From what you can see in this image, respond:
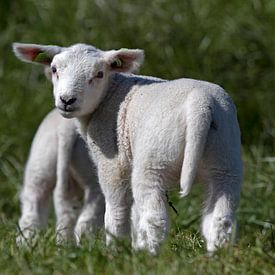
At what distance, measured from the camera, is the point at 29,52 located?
287 inches

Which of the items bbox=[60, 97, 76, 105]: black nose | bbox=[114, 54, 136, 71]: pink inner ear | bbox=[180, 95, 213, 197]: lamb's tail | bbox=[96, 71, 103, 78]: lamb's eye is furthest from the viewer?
bbox=[114, 54, 136, 71]: pink inner ear

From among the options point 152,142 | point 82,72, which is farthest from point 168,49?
point 152,142

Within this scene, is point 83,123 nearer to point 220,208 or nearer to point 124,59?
point 124,59

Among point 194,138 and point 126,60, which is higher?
point 194,138

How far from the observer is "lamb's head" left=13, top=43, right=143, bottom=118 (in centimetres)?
664

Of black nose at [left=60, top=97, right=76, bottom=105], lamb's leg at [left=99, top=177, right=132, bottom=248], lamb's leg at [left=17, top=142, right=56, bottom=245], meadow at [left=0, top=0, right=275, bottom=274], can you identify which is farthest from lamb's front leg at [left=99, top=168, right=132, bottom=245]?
meadow at [left=0, top=0, right=275, bottom=274]

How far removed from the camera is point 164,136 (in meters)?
6.07

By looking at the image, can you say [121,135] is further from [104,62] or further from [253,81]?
[253,81]

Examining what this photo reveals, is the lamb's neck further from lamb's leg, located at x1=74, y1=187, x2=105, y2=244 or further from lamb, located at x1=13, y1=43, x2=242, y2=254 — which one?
lamb's leg, located at x1=74, y1=187, x2=105, y2=244

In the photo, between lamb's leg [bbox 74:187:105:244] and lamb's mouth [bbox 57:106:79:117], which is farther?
lamb's leg [bbox 74:187:105:244]

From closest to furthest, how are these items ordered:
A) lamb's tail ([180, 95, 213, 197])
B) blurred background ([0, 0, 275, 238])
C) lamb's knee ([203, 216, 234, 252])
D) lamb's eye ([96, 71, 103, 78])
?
lamb's tail ([180, 95, 213, 197]) < lamb's knee ([203, 216, 234, 252]) < lamb's eye ([96, 71, 103, 78]) < blurred background ([0, 0, 275, 238])

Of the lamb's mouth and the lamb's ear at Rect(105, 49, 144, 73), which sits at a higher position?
the lamb's ear at Rect(105, 49, 144, 73)

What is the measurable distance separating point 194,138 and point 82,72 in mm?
1123

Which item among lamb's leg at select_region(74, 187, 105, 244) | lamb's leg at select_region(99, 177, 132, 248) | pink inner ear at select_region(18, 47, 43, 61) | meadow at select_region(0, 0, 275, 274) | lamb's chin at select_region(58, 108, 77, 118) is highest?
lamb's chin at select_region(58, 108, 77, 118)
